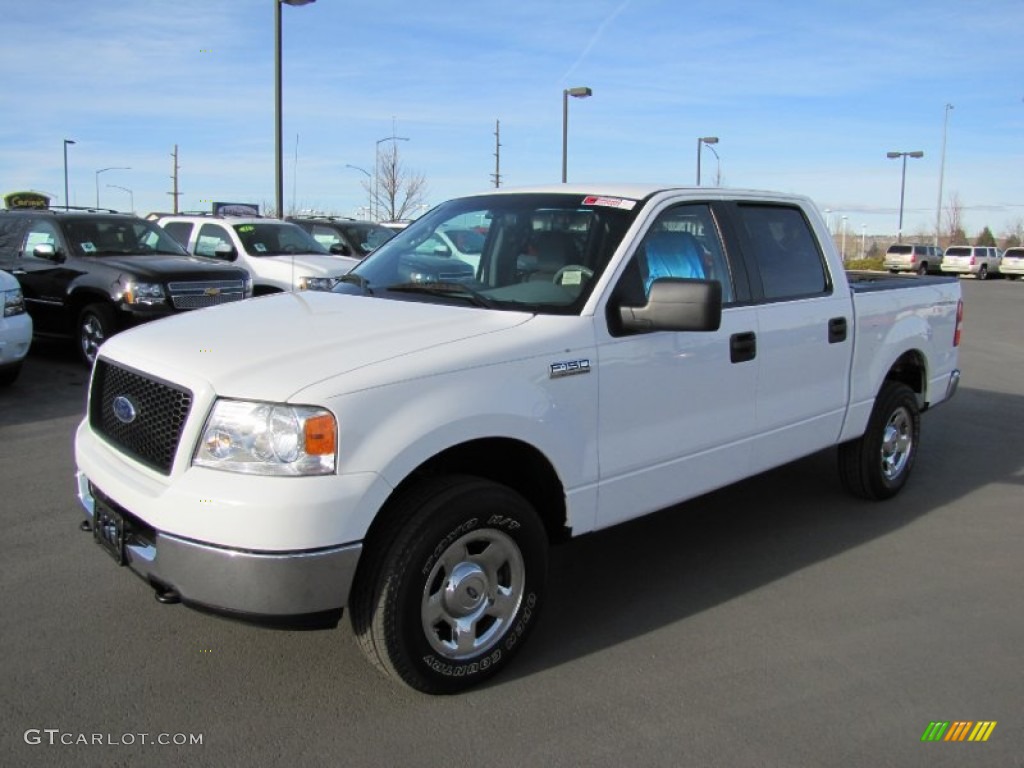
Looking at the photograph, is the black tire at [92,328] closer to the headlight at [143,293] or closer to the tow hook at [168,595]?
the headlight at [143,293]

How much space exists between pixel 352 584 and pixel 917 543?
348cm

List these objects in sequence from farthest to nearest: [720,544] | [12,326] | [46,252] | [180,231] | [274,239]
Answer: [180,231] < [274,239] < [46,252] < [12,326] < [720,544]

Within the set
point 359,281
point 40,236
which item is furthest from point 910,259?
point 359,281

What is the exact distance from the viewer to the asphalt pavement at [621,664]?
9.78 ft

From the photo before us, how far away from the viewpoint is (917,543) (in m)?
5.03

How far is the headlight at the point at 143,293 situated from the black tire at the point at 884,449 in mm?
7162

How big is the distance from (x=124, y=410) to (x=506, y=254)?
180cm

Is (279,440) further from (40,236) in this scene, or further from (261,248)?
(261,248)

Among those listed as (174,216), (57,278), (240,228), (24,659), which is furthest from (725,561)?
(174,216)

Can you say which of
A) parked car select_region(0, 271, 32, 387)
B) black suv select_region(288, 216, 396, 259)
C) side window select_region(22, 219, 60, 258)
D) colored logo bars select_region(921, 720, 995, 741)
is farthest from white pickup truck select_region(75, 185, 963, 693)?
black suv select_region(288, 216, 396, 259)

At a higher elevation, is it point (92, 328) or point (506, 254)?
point (506, 254)

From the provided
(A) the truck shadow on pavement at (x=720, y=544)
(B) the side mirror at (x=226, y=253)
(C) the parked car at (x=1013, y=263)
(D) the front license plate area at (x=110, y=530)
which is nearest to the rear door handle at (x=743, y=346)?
(A) the truck shadow on pavement at (x=720, y=544)

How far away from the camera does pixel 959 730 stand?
3.14 meters

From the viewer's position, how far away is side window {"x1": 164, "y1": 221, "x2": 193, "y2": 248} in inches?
537
